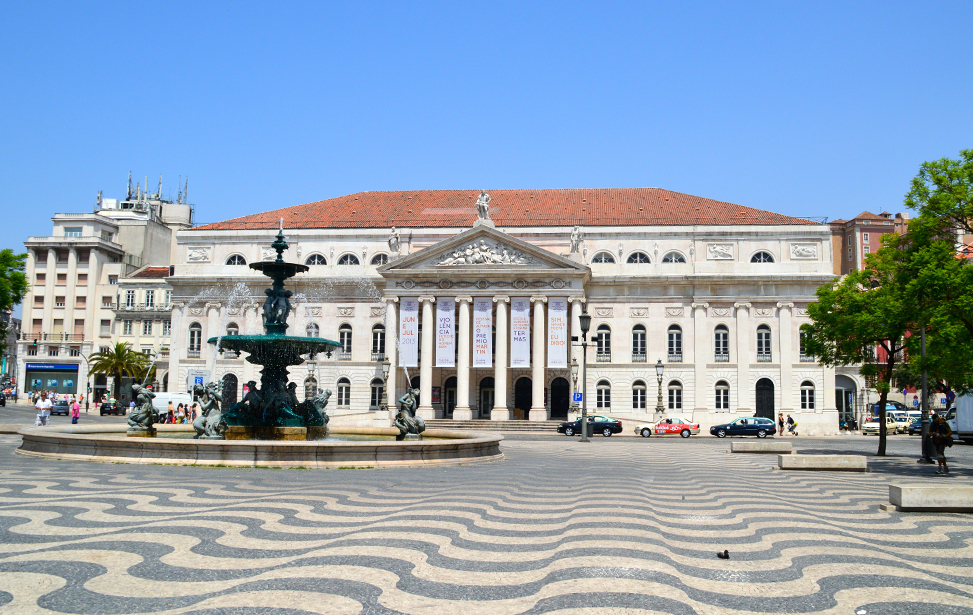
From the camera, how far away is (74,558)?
23.6 ft

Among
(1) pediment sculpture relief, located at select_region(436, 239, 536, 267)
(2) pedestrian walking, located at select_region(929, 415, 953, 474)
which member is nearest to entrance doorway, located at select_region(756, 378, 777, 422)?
(1) pediment sculpture relief, located at select_region(436, 239, 536, 267)

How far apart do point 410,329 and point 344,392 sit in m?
7.72

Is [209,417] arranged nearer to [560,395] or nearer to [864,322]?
[864,322]

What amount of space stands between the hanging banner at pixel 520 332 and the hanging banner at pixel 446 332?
382 cm

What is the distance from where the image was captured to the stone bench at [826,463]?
19.2m

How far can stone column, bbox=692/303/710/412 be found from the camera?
50594 millimetres

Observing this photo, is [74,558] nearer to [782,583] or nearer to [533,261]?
[782,583]

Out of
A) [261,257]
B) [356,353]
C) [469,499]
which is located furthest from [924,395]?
[261,257]

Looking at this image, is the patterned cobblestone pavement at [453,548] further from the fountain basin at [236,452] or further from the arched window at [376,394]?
the arched window at [376,394]

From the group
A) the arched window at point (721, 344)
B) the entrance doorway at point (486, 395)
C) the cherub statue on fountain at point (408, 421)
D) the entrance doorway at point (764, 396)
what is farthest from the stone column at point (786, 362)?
the cherub statue on fountain at point (408, 421)

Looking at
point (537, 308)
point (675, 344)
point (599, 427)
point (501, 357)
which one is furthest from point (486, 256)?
point (675, 344)

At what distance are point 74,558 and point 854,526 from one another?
30.7 ft

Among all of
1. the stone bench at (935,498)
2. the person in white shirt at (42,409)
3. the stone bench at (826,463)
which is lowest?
the stone bench at (826,463)

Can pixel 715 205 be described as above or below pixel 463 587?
above
